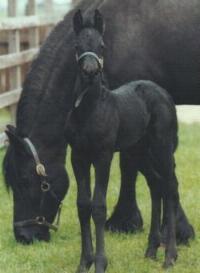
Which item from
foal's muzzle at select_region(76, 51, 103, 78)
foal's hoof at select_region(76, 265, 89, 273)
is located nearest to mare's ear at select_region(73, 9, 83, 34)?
foal's muzzle at select_region(76, 51, 103, 78)

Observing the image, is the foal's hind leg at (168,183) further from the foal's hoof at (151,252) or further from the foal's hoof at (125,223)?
the foal's hoof at (125,223)

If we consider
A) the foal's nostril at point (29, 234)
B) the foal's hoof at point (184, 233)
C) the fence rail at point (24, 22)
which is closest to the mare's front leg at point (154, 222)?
the foal's hoof at point (184, 233)

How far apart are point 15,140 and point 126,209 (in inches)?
50.3

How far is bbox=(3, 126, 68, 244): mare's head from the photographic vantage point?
18.5 ft

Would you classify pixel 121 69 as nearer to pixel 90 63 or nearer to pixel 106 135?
pixel 106 135

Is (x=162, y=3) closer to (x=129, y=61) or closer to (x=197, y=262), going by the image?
(x=129, y=61)

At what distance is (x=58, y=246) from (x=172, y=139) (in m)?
1.23

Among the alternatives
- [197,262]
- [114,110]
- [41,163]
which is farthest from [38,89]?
[197,262]

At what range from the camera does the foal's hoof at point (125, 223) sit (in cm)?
627

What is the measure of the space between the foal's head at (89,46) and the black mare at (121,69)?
0.99m

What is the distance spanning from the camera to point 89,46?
467cm

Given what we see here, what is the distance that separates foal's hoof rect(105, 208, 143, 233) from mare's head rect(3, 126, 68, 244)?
2.19 ft

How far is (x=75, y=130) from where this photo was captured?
4.85 m

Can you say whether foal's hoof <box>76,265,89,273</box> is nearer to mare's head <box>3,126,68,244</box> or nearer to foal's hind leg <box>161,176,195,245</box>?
mare's head <box>3,126,68,244</box>
